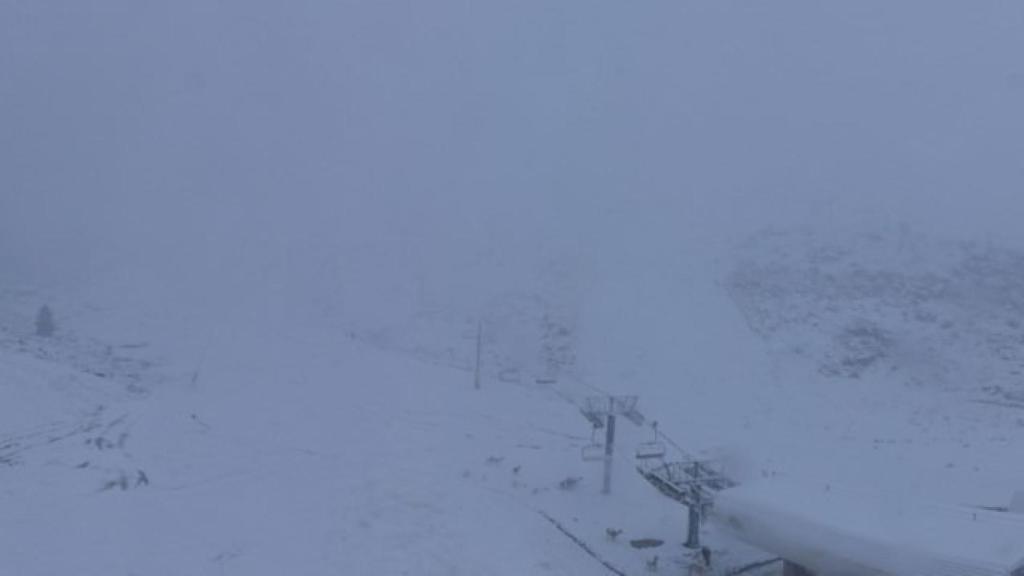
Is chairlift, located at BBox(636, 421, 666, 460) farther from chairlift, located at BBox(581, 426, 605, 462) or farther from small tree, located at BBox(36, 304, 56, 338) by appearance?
small tree, located at BBox(36, 304, 56, 338)

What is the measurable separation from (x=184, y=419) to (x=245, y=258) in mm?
20188

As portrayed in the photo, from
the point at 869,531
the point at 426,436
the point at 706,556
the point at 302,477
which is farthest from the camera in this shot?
the point at 426,436

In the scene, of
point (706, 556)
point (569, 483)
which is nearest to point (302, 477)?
point (569, 483)

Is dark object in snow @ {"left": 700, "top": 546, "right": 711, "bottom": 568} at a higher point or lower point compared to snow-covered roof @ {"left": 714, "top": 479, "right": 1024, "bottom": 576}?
lower

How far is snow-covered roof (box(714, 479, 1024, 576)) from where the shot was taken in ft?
35.5

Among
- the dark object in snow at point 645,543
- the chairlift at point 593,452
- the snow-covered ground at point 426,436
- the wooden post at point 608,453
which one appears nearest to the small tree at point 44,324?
the snow-covered ground at point 426,436

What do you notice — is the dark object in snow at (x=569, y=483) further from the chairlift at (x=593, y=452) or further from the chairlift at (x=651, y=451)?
the chairlift at (x=651, y=451)

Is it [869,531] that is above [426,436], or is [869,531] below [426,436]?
above

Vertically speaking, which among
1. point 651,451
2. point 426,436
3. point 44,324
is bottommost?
point 426,436

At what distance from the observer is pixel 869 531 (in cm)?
1156

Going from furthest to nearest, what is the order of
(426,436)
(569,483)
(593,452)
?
1. (426,436)
2. (593,452)
3. (569,483)

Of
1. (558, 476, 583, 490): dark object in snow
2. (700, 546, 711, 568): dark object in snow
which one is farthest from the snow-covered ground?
(700, 546, 711, 568): dark object in snow

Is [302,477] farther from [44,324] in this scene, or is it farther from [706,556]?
[44,324]

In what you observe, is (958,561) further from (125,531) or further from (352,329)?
(352,329)
